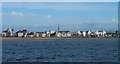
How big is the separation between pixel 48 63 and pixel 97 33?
58.1 meters

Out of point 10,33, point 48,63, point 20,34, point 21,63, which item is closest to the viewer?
point 21,63

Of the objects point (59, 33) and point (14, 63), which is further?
point (59, 33)

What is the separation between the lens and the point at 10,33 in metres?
78.8

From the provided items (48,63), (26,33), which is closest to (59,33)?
(26,33)

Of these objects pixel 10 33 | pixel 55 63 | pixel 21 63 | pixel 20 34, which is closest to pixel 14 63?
pixel 21 63

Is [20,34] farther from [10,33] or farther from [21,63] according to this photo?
[21,63]

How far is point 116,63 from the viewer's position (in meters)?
37.2

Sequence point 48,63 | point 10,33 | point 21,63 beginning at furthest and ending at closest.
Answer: point 10,33
point 48,63
point 21,63

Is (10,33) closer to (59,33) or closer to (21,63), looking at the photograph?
(59,33)

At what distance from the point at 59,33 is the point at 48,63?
5313 centimetres

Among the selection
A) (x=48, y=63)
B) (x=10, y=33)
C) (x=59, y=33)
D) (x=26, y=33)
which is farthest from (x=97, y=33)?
(x=48, y=63)

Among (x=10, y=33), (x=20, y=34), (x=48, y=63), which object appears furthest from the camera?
(x=20, y=34)

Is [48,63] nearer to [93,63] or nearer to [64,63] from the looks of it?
[64,63]

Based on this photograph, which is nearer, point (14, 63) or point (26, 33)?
point (14, 63)
